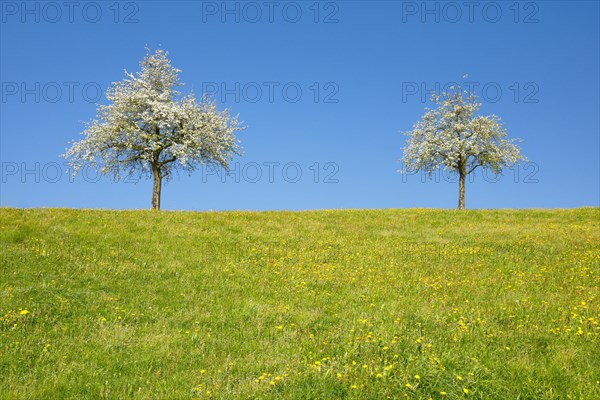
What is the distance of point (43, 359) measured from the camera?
9.33 m

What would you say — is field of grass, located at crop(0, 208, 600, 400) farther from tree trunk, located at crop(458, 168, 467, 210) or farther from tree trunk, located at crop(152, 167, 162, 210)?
tree trunk, located at crop(458, 168, 467, 210)

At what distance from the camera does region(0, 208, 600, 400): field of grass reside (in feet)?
27.1

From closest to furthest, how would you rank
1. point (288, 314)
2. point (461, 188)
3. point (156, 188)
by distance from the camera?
point (288, 314), point (156, 188), point (461, 188)

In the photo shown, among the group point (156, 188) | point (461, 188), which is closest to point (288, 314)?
point (156, 188)

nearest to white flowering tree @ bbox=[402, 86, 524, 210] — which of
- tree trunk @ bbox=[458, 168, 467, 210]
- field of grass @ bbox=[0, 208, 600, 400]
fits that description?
tree trunk @ bbox=[458, 168, 467, 210]

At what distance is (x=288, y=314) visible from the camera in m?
12.0

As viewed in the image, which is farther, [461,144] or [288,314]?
[461,144]

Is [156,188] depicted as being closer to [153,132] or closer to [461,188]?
[153,132]

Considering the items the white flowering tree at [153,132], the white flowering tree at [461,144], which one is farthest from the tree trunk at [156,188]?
the white flowering tree at [461,144]

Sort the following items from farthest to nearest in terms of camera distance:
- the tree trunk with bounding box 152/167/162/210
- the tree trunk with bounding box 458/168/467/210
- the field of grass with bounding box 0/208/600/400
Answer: the tree trunk with bounding box 458/168/467/210, the tree trunk with bounding box 152/167/162/210, the field of grass with bounding box 0/208/600/400

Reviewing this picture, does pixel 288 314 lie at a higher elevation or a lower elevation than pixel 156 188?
lower

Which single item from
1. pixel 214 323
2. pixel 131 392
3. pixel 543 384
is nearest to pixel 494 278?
pixel 543 384

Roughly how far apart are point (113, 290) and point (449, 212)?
25678mm

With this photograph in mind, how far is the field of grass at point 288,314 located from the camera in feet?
27.1
